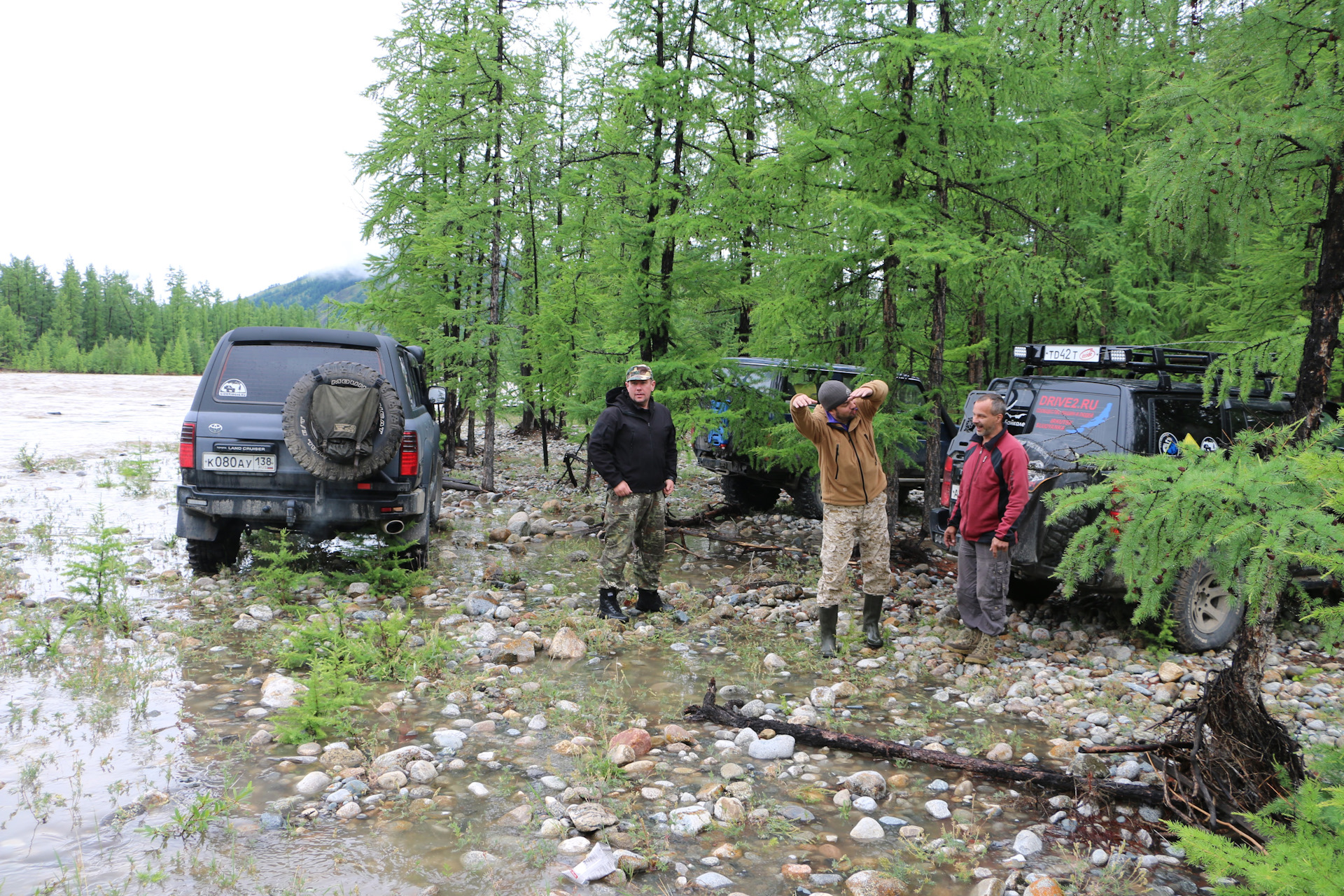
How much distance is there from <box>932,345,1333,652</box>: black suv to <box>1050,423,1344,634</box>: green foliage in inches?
101

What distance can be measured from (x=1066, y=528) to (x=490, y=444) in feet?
34.8

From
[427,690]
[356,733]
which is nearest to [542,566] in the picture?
[427,690]

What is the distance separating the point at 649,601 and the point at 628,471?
1300mm

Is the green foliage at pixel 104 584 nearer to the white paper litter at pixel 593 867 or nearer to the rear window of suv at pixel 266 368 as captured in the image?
the rear window of suv at pixel 266 368

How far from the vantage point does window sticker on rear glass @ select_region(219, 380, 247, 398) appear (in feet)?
24.9

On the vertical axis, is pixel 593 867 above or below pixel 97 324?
below

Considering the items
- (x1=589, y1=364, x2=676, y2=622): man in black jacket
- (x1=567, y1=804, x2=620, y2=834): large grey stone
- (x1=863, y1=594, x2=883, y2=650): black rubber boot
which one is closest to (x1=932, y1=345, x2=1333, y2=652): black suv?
(x1=863, y1=594, x2=883, y2=650): black rubber boot

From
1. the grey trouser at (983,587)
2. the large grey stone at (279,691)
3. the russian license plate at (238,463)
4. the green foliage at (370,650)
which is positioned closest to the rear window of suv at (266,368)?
the russian license plate at (238,463)

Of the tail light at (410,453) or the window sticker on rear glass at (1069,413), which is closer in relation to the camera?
the window sticker on rear glass at (1069,413)

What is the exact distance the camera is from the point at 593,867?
3.45m

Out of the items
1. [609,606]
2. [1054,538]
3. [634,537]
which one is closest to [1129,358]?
[1054,538]

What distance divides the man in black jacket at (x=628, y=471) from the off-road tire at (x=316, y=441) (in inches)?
73.0

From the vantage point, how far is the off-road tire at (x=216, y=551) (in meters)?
8.02

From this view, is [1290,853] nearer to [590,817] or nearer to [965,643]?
[590,817]
